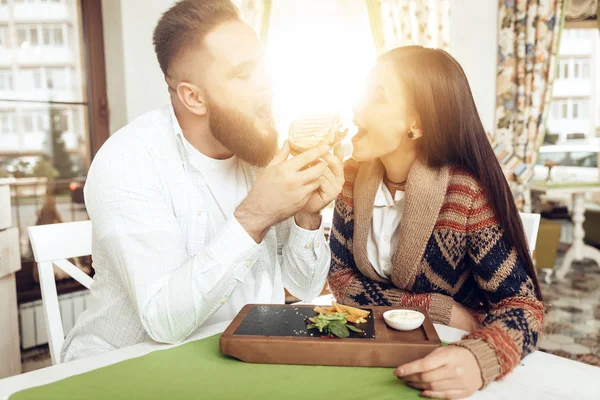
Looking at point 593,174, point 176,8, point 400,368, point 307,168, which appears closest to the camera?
point 400,368

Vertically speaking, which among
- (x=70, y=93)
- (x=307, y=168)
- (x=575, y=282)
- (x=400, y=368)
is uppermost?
(x=70, y=93)

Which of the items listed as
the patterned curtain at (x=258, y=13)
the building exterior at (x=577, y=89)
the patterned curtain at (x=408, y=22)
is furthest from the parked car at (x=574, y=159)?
the patterned curtain at (x=258, y=13)

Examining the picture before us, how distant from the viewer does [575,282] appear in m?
5.11

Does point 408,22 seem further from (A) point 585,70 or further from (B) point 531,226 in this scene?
(A) point 585,70

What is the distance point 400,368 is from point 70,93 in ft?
9.83

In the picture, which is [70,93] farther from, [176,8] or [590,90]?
[590,90]

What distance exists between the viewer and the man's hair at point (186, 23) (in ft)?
4.89

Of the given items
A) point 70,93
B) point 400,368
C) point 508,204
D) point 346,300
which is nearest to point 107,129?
point 70,93

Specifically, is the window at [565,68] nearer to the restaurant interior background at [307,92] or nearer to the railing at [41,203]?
the restaurant interior background at [307,92]

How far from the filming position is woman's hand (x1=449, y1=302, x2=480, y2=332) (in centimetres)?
150

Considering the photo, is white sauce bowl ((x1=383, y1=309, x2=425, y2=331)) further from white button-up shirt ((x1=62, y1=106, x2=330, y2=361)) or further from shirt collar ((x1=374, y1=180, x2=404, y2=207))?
shirt collar ((x1=374, y1=180, x2=404, y2=207))

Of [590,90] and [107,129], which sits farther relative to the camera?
[590,90]

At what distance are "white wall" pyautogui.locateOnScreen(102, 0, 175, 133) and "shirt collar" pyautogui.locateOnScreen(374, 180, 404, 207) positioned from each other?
6.73 ft

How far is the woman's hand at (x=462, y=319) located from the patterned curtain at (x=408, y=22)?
3464 mm
